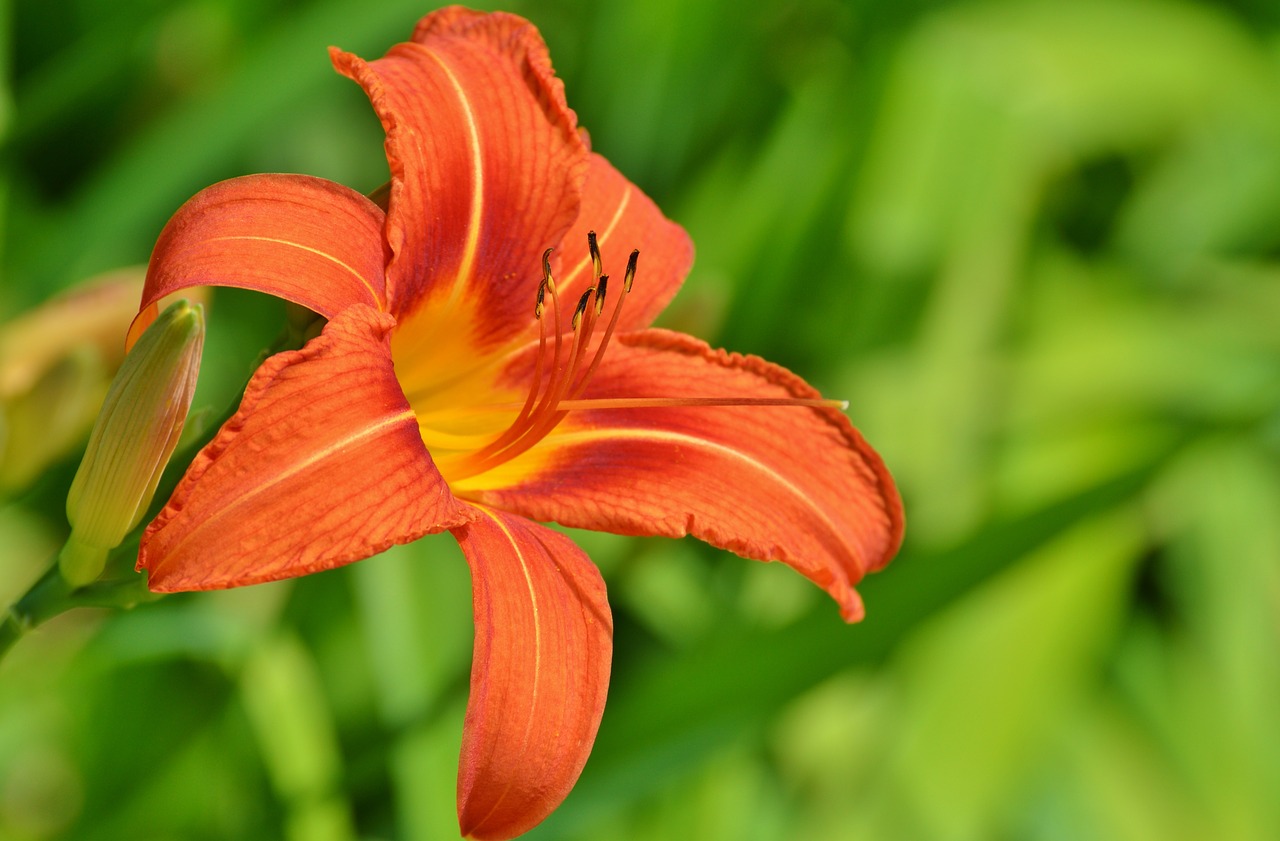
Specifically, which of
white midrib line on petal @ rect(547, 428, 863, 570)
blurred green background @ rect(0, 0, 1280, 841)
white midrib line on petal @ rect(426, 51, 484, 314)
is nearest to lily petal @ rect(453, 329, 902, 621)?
white midrib line on petal @ rect(547, 428, 863, 570)

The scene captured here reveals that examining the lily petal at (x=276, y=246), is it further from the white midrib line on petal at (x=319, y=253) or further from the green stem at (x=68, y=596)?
the green stem at (x=68, y=596)

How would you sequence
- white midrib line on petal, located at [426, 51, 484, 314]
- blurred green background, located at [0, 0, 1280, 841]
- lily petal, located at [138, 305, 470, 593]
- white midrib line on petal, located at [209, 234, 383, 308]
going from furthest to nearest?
blurred green background, located at [0, 0, 1280, 841]
white midrib line on petal, located at [426, 51, 484, 314]
white midrib line on petal, located at [209, 234, 383, 308]
lily petal, located at [138, 305, 470, 593]

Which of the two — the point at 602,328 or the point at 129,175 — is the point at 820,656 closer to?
the point at 602,328

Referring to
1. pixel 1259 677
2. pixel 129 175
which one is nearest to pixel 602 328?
pixel 129 175

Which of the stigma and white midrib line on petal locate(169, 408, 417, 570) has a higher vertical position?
white midrib line on petal locate(169, 408, 417, 570)

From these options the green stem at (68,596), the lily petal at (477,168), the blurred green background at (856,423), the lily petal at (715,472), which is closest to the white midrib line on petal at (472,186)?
the lily petal at (477,168)

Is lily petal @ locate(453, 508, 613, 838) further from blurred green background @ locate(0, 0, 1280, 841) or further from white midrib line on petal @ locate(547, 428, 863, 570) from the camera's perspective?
blurred green background @ locate(0, 0, 1280, 841)

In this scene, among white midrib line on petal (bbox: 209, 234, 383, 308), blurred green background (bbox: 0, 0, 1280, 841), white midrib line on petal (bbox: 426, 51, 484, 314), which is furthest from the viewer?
blurred green background (bbox: 0, 0, 1280, 841)

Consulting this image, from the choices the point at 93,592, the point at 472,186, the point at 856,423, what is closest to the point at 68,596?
the point at 93,592
